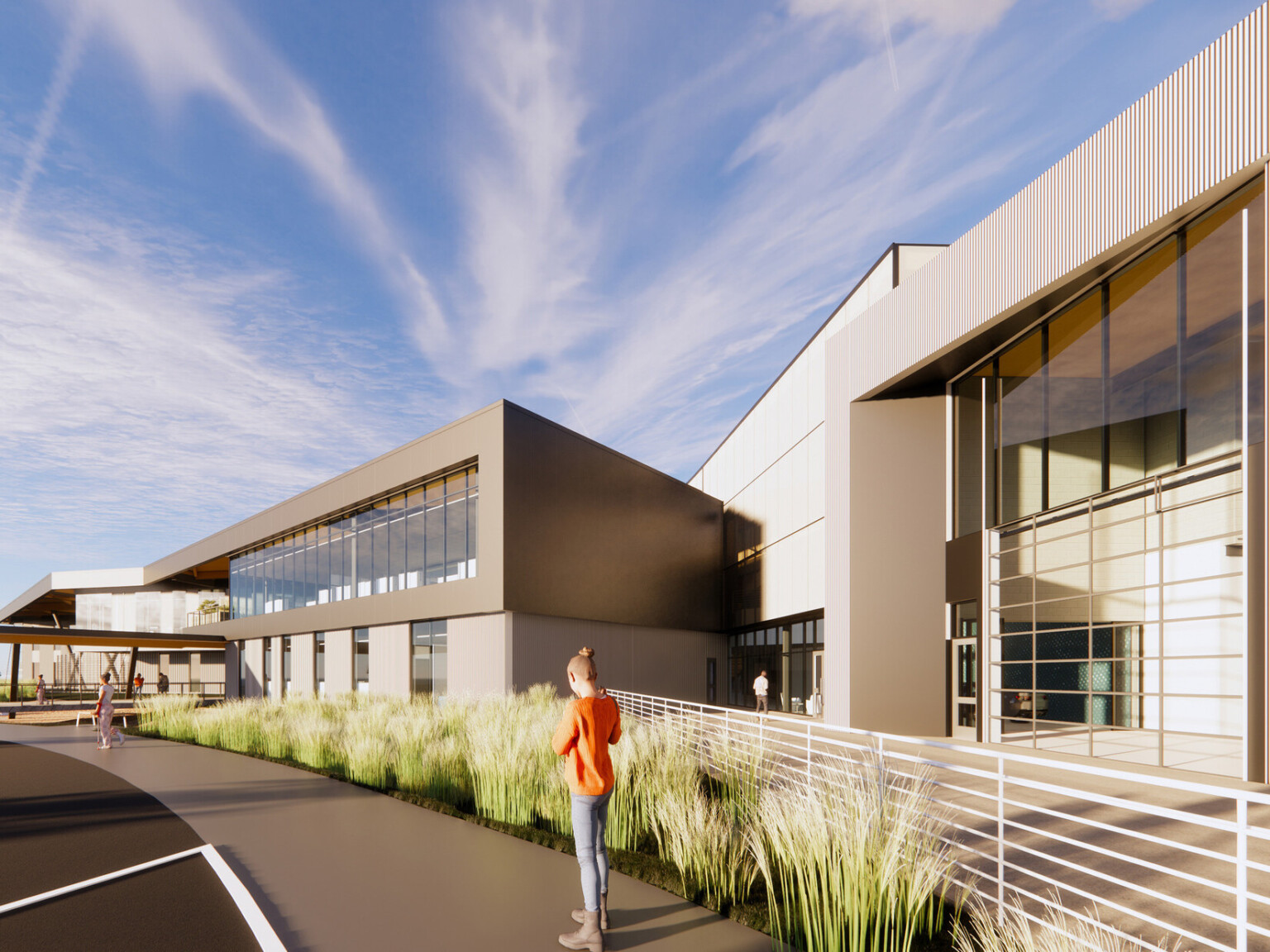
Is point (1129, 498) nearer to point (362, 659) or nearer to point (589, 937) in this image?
point (589, 937)

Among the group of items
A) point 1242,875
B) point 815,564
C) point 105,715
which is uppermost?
point 1242,875

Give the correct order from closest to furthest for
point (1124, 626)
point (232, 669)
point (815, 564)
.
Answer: point (1124, 626) → point (815, 564) → point (232, 669)

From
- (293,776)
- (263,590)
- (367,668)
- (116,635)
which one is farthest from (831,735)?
(116,635)

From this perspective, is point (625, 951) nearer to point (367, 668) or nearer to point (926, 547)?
point (926, 547)

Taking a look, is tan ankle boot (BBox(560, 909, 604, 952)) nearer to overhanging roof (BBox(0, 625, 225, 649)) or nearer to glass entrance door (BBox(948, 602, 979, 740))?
glass entrance door (BBox(948, 602, 979, 740))

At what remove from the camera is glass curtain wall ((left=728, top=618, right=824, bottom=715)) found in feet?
92.3

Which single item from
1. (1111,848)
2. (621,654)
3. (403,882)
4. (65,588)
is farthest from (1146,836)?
(65,588)

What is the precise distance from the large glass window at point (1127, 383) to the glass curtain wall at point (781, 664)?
41.2 feet

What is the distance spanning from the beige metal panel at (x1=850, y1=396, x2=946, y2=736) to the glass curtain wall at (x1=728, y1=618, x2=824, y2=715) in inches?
436

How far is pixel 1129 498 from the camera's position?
1290 centimetres

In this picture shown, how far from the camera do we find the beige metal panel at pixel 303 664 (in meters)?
30.7

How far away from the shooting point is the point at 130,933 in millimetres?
5203

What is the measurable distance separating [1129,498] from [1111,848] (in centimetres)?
737

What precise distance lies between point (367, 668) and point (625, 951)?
80.3 ft
